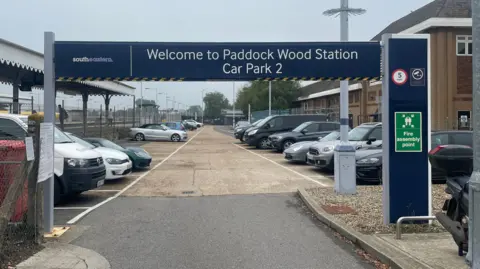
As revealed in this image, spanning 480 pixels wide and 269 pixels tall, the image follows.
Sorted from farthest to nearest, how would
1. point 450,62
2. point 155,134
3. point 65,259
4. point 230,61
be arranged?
point 155,134 → point 450,62 → point 230,61 → point 65,259

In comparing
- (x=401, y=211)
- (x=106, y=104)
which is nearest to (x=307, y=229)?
(x=401, y=211)

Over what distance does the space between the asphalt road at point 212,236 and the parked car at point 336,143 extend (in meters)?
4.26

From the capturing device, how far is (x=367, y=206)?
29.9 feet

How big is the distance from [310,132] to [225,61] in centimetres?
1503

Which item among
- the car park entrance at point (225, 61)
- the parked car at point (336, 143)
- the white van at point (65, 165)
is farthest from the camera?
the parked car at point (336, 143)

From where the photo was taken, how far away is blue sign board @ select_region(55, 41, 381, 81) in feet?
25.9

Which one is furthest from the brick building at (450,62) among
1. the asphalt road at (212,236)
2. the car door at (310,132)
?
the asphalt road at (212,236)

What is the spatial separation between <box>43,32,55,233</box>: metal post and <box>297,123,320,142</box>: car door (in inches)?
627

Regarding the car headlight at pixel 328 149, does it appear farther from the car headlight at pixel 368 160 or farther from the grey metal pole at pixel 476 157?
the grey metal pole at pixel 476 157

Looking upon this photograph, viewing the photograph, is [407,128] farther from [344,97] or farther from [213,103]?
[213,103]

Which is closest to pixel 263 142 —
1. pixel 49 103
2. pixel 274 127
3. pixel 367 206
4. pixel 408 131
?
pixel 274 127

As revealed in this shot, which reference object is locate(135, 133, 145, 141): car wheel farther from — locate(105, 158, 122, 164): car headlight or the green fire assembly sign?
the green fire assembly sign

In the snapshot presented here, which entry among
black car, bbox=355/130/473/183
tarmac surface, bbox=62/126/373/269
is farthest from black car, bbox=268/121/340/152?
black car, bbox=355/130/473/183

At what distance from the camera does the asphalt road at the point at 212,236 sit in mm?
6070
